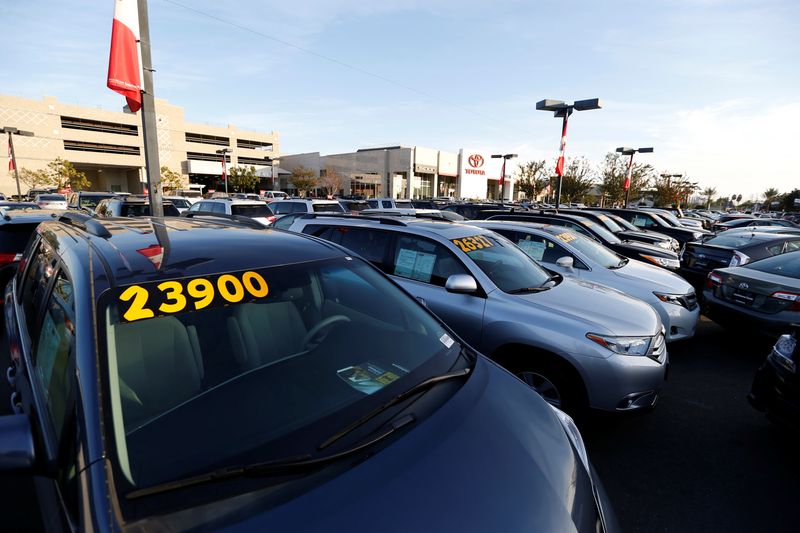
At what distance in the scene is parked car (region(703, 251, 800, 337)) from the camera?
4.62 meters

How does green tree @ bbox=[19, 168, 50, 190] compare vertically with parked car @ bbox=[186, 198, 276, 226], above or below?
above

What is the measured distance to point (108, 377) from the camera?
49.2 inches

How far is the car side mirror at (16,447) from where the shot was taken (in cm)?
109

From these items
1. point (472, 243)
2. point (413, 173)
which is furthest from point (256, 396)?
point (413, 173)

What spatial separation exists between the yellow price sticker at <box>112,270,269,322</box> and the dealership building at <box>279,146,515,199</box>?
48.0 m

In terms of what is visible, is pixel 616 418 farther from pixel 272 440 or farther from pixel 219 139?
pixel 219 139

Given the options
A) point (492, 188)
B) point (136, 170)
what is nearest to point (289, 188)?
point (136, 170)

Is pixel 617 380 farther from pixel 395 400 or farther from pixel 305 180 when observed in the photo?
pixel 305 180

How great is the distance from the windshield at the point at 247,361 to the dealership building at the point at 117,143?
46.6 meters

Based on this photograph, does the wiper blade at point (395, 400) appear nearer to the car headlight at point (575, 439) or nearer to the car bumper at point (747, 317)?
the car headlight at point (575, 439)

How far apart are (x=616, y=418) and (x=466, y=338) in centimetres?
136

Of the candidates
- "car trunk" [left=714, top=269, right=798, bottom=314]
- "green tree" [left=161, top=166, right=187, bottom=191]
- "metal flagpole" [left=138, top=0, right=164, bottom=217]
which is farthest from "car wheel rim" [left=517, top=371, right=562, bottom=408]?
"green tree" [left=161, top=166, right=187, bottom=191]

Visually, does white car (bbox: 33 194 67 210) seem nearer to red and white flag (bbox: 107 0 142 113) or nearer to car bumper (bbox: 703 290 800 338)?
red and white flag (bbox: 107 0 142 113)

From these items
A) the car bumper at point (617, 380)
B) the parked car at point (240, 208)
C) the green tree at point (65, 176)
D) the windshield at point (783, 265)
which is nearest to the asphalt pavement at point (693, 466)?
the car bumper at point (617, 380)
